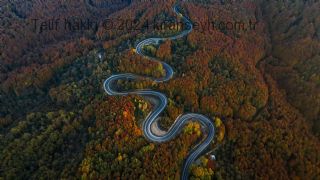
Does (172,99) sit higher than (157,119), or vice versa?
(172,99)

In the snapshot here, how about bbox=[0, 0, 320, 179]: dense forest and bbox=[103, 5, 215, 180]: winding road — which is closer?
bbox=[0, 0, 320, 179]: dense forest

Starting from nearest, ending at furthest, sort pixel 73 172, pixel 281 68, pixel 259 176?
pixel 73 172
pixel 259 176
pixel 281 68

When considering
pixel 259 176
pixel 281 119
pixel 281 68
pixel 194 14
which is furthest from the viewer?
pixel 194 14

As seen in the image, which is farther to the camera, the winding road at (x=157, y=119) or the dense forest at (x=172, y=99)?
the winding road at (x=157, y=119)

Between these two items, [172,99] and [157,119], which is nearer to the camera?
[157,119]

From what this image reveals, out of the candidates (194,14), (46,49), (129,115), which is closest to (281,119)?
(129,115)

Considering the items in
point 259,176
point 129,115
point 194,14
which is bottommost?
point 259,176

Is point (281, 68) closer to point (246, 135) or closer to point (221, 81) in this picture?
point (221, 81)

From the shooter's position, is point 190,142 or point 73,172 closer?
point 73,172
